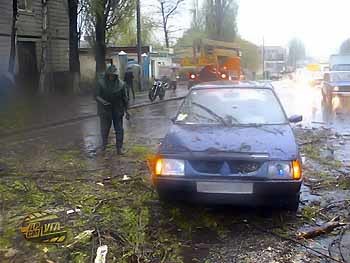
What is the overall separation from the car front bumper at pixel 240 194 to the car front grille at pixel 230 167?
0.11 m

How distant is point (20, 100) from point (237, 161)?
17536mm

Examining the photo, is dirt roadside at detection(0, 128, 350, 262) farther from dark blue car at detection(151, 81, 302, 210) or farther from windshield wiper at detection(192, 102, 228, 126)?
windshield wiper at detection(192, 102, 228, 126)

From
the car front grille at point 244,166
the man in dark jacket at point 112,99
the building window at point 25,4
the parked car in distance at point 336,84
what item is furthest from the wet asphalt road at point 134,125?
the building window at point 25,4

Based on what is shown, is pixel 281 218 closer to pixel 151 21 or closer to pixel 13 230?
pixel 13 230

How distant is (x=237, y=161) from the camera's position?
5305 millimetres

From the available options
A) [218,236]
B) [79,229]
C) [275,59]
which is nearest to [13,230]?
[79,229]

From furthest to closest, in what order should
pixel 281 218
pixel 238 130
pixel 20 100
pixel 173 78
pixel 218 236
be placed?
pixel 173 78
pixel 20 100
pixel 238 130
pixel 281 218
pixel 218 236

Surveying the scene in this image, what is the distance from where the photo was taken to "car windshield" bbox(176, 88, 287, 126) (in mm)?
6613

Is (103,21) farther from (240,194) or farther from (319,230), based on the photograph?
(319,230)

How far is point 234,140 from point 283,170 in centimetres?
69

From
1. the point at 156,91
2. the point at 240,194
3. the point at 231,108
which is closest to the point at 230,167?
the point at 240,194

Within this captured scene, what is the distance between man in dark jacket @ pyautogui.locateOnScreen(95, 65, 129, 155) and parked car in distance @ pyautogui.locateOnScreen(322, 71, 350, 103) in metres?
13.1

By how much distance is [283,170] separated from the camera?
5.31 meters

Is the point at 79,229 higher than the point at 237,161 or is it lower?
lower
